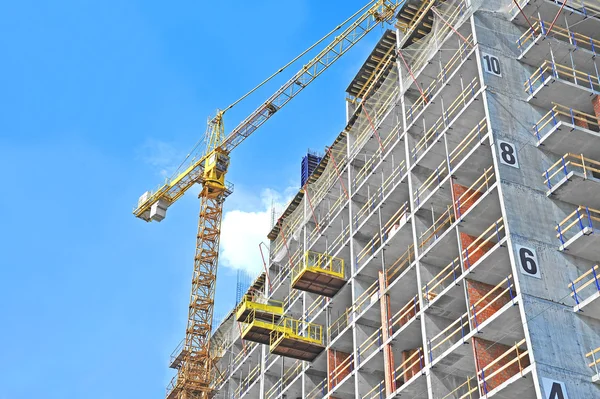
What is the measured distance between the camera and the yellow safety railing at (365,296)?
38438 millimetres

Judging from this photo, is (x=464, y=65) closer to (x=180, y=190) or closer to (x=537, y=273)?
(x=537, y=273)

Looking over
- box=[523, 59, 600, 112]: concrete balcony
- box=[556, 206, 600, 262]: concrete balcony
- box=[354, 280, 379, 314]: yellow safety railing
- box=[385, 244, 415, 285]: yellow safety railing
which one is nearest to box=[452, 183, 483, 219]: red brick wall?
box=[556, 206, 600, 262]: concrete balcony

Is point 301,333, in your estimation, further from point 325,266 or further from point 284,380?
point 325,266

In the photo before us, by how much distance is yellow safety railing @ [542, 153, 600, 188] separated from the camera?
2978cm

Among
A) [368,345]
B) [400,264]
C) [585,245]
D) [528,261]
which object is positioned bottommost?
[528,261]

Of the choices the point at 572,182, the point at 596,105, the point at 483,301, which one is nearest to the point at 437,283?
the point at 483,301

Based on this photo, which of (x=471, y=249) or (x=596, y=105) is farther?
(x=596, y=105)

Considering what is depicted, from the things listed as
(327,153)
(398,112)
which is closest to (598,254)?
(398,112)

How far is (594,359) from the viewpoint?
86.2 ft

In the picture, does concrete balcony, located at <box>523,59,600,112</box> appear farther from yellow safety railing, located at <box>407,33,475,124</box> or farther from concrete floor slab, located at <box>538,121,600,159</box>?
yellow safety railing, located at <box>407,33,475,124</box>

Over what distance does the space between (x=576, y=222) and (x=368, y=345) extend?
1225 centimetres

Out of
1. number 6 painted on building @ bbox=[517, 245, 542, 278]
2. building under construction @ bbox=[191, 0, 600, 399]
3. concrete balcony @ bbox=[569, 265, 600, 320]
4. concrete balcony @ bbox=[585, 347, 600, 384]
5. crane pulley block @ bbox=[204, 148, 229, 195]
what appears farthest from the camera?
crane pulley block @ bbox=[204, 148, 229, 195]

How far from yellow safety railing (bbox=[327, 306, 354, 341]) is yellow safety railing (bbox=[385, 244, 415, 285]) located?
11.6ft

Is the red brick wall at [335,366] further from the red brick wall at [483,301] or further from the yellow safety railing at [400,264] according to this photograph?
the red brick wall at [483,301]
